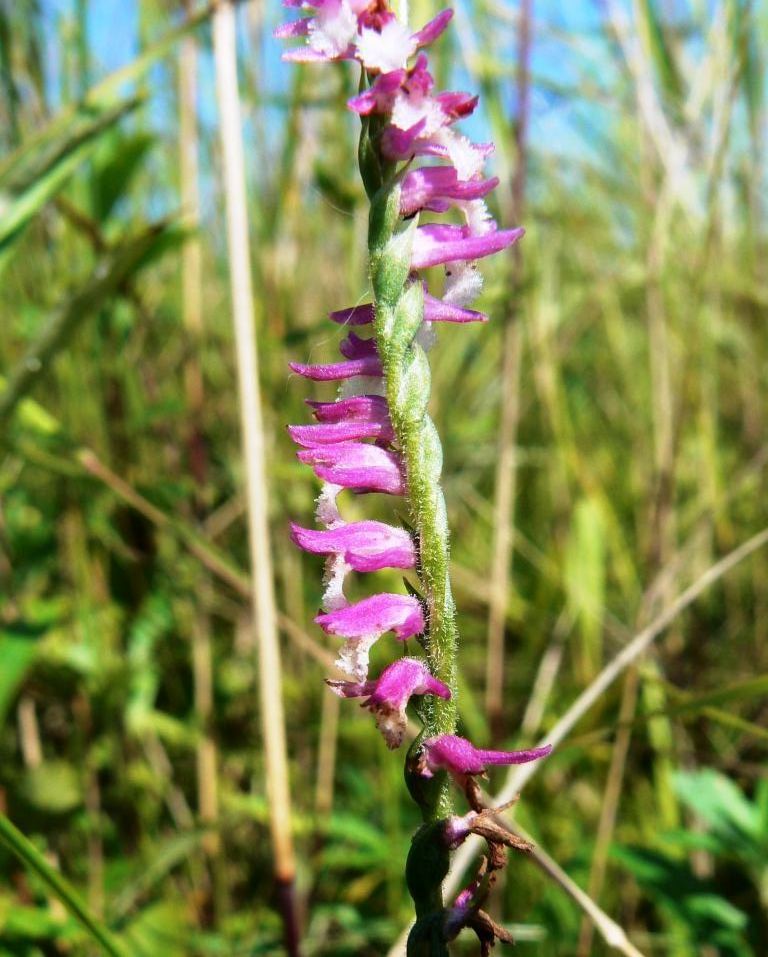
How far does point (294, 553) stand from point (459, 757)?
1.22m

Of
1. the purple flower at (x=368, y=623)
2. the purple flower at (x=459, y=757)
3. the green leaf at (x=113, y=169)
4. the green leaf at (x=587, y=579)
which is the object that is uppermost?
the green leaf at (x=113, y=169)

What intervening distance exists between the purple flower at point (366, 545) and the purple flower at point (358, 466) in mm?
24

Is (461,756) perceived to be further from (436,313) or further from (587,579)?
(587,579)

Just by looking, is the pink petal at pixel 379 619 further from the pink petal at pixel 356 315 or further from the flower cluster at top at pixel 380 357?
the pink petal at pixel 356 315

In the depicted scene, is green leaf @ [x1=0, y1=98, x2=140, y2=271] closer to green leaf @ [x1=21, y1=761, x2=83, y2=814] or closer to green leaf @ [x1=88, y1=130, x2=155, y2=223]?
green leaf @ [x1=88, y1=130, x2=155, y2=223]

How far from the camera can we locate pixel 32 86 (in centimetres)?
148

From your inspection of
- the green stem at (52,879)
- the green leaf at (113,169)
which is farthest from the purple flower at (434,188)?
the green leaf at (113,169)

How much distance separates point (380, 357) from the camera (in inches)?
21.6

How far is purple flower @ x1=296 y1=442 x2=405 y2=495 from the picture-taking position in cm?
56

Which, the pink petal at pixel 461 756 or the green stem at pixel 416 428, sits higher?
the green stem at pixel 416 428

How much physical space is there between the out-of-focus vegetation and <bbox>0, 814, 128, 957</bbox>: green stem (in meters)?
0.42

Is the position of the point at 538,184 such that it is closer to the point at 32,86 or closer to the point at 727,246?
the point at 727,246

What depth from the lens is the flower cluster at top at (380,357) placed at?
522 millimetres

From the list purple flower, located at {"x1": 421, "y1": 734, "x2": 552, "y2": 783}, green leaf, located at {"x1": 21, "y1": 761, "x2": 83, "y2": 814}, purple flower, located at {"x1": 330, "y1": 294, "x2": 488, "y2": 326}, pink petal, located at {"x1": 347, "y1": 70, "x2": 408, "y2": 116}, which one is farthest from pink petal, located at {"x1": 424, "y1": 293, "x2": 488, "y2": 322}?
green leaf, located at {"x1": 21, "y1": 761, "x2": 83, "y2": 814}
